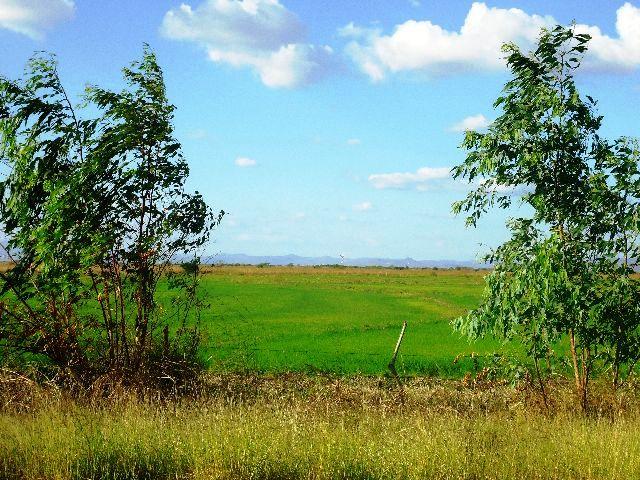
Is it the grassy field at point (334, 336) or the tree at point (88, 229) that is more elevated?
the tree at point (88, 229)

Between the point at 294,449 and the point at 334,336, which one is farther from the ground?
the point at 294,449

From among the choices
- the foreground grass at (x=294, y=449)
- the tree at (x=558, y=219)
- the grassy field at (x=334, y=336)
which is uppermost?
the tree at (x=558, y=219)

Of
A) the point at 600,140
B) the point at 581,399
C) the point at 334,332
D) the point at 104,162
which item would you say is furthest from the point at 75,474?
the point at 334,332

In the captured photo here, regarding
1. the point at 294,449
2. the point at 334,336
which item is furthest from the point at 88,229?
the point at 334,336

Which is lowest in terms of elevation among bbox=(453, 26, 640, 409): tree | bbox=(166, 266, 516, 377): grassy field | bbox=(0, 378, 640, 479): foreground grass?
bbox=(166, 266, 516, 377): grassy field

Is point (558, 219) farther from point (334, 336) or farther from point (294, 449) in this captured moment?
point (334, 336)

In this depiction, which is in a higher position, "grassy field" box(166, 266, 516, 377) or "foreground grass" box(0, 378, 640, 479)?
"foreground grass" box(0, 378, 640, 479)

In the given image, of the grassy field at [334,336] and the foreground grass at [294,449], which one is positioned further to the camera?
the grassy field at [334,336]

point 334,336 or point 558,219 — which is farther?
point 334,336

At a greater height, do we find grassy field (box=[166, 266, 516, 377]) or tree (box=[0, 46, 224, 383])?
tree (box=[0, 46, 224, 383])

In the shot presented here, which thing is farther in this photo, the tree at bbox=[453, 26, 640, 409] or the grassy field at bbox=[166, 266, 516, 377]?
the grassy field at bbox=[166, 266, 516, 377]

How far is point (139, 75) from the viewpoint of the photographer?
13961 millimetres

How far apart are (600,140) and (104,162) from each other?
9.90 metres

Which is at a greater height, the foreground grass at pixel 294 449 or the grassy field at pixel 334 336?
the foreground grass at pixel 294 449
